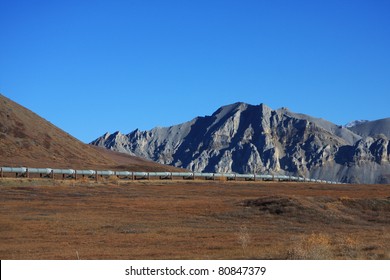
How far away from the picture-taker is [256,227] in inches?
1380

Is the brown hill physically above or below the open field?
above

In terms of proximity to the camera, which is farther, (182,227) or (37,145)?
(37,145)

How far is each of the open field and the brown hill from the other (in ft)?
186

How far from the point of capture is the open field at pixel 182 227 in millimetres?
23141

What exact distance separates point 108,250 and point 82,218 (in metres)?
Result: 13.9

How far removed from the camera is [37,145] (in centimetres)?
12719

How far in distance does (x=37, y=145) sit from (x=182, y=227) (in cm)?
9872

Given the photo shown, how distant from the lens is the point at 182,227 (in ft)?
112

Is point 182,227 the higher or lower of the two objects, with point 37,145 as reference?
lower

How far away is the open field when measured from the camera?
2314 centimetres

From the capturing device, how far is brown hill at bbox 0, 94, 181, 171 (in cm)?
11562

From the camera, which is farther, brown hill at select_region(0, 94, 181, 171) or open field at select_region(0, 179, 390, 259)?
brown hill at select_region(0, 94, 181, 171)

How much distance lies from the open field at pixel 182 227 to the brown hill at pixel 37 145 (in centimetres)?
5669
